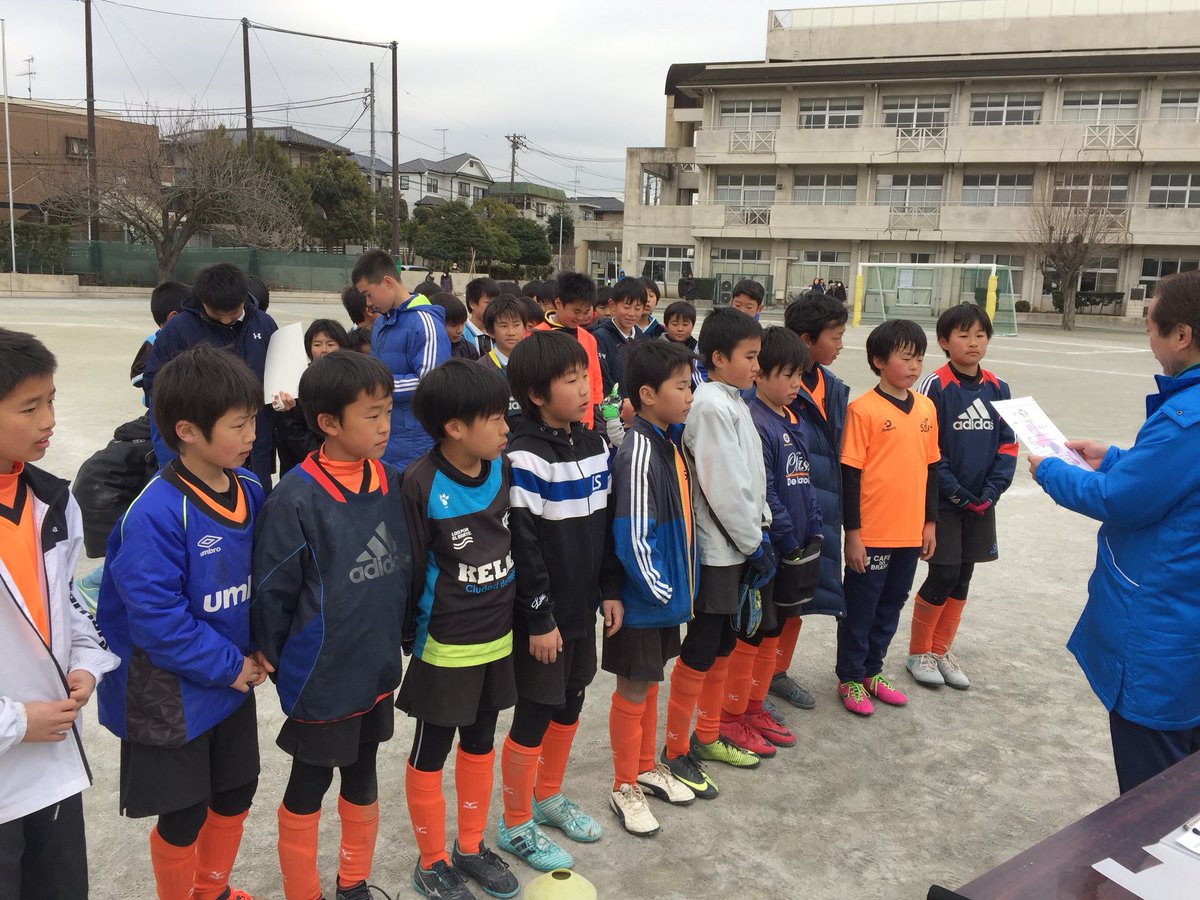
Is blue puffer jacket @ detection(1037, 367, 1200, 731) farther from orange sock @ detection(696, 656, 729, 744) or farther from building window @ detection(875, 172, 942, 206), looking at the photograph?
building window @ detection(875, 172, 942, 206)

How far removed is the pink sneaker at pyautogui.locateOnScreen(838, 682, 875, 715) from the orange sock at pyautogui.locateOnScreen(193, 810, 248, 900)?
246cm

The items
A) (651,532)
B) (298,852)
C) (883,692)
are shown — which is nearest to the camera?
(298,852)

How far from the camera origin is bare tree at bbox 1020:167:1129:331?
100 ft

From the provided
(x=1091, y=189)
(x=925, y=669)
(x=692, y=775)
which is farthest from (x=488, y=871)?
(x=1091, y=189)

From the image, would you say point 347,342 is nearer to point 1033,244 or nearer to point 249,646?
point 249,646

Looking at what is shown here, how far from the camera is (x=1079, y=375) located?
50.3 ft

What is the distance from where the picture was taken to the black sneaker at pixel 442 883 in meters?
2.36

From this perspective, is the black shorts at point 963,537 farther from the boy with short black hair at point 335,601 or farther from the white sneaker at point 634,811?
the boy with short black hair at point 335,601

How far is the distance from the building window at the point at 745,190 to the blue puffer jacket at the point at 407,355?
37.7 metres

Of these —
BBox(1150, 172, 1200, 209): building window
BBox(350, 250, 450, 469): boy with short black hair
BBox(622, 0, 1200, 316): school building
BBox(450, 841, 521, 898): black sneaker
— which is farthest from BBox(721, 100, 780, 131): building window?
BBox(450, 841, 521, 898): black sneaker

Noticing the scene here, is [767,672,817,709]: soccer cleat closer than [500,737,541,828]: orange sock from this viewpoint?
No

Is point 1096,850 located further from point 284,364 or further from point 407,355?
point 284,364

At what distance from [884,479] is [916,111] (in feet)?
127

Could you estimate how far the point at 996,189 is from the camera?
118 feet
